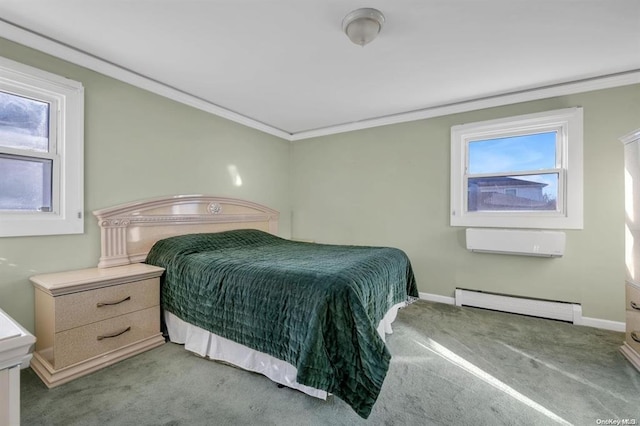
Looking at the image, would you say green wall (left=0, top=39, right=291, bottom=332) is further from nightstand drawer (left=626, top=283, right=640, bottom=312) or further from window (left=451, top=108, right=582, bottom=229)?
nightstand drawer (left=626, top=283, right=640, bottom=312)

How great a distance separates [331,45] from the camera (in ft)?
7.09

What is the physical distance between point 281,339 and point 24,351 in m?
1.14

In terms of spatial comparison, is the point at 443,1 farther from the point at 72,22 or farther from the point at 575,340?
the point at 575,340

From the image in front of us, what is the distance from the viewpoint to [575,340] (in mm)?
2389

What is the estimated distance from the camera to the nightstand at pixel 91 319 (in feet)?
5.83

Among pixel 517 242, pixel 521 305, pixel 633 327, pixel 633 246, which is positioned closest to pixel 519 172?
pixel 517 242

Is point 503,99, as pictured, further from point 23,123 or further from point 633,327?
point 23,123

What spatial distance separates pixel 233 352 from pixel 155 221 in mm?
1515

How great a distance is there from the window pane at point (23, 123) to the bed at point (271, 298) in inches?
25.6

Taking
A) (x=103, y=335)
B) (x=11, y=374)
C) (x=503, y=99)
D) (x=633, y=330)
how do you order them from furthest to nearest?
(x=503, y=99), (x=633, y=330), (x=103, y=335), (x=11, y=374)

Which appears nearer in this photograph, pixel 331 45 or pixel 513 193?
pixel 331 45

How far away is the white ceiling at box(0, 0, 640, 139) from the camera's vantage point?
1782 mm

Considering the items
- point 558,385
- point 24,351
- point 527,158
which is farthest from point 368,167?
point 24,351

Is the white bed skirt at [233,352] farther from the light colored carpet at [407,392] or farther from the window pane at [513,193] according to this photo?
the window pane at [513,193]
